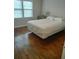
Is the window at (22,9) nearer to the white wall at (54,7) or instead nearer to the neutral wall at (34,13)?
the neutral wall at (34,13)

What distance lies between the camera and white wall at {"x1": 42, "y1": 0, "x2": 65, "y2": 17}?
15.9ft

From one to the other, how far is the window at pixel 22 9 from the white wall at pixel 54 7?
3.24 ft

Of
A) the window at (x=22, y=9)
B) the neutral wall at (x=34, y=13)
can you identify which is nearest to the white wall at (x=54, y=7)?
the neutral wall at (x=34, y=13)

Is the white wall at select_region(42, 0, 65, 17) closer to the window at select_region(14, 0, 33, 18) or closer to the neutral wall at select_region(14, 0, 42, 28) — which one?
the neutral wall at select_region(14, 0, 42, 28)

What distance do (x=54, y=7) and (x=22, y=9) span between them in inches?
77.1

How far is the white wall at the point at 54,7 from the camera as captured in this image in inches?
190

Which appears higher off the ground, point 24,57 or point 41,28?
point 41,28

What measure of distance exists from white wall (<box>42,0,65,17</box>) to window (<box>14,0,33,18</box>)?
987mm

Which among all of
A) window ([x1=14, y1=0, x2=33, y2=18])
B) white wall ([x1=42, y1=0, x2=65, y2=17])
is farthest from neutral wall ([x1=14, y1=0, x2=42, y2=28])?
white wall ([x1=42, y1=0, x2=65, y2=17])
